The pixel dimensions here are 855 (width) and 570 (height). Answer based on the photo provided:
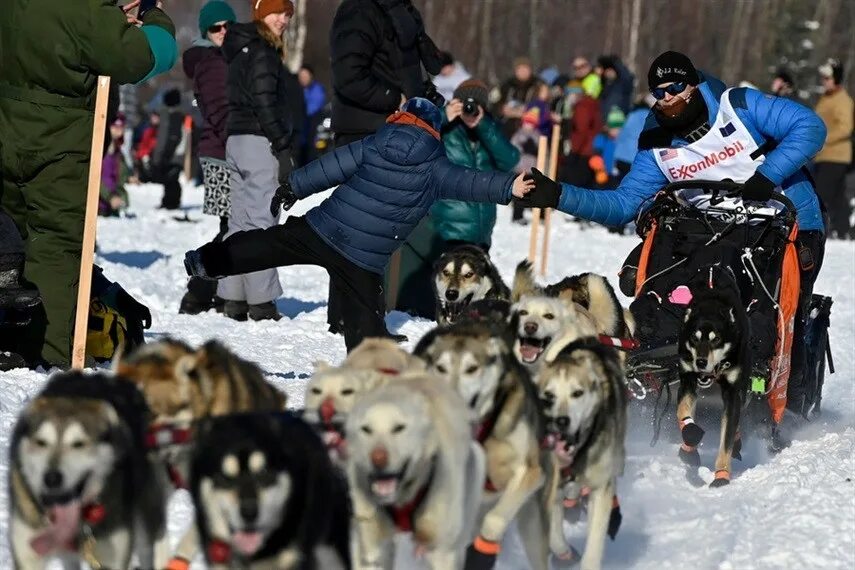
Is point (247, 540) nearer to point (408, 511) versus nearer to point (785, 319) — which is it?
point (408, 511)

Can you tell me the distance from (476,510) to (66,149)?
3403 millimetres

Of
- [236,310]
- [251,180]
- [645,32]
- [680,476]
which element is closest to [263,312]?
[236,310]

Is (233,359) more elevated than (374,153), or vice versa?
(374,153)

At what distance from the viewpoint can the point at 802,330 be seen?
21.9 ft

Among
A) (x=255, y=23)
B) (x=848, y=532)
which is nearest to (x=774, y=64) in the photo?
(x=255, y=23)

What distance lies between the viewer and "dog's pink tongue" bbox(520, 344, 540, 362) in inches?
203

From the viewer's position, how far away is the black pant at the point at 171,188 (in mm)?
17547

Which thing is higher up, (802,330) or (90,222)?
(90,222)

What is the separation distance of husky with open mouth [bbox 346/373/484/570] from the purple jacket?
5.80m

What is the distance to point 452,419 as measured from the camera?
361cm

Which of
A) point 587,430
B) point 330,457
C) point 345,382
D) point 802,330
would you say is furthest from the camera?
point 802,330

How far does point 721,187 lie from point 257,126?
3271mm

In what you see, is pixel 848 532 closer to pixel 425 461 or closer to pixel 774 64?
pixel 425 461

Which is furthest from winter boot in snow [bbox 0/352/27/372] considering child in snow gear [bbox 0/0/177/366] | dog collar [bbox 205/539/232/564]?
dog collar [bbox 205/539/232/564]
